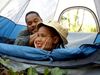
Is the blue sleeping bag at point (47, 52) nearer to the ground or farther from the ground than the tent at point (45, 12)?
nearer to the ground

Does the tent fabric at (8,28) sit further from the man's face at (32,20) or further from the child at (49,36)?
the child at (49,36)

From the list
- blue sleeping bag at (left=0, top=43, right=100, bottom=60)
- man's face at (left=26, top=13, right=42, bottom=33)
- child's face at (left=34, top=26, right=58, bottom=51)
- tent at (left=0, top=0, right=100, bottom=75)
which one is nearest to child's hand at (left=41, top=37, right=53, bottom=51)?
child's face at (left=34, top=26, right=58, bottom=51)

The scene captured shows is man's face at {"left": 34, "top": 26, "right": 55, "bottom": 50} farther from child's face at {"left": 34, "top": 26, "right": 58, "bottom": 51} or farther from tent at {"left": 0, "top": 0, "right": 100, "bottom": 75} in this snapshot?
tent at {"left": 0, "top": 0, "right": 100, "bottom": 75}

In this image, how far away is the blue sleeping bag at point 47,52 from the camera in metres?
1.23

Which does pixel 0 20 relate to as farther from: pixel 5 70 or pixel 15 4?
pixel 5 70

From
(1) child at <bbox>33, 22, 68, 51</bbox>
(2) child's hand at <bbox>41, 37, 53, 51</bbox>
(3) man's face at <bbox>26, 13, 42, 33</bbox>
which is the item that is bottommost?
(2) child's hand at <bbox>41, 37, 53, 51</bbox>

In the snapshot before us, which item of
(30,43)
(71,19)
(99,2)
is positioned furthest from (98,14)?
(30,43)

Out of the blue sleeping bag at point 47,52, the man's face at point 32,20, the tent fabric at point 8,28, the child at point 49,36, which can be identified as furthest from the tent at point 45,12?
the blue sleeping bag at point 47,52

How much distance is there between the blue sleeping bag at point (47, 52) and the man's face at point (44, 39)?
0.80ft

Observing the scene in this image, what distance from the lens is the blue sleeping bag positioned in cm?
123

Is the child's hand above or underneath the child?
underneath

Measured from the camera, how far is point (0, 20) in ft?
8.96

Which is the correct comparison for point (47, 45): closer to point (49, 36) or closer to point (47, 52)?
point (49, 36)

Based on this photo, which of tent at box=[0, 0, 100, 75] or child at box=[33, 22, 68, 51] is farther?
tent at box=[0, 0, 100, 75]
